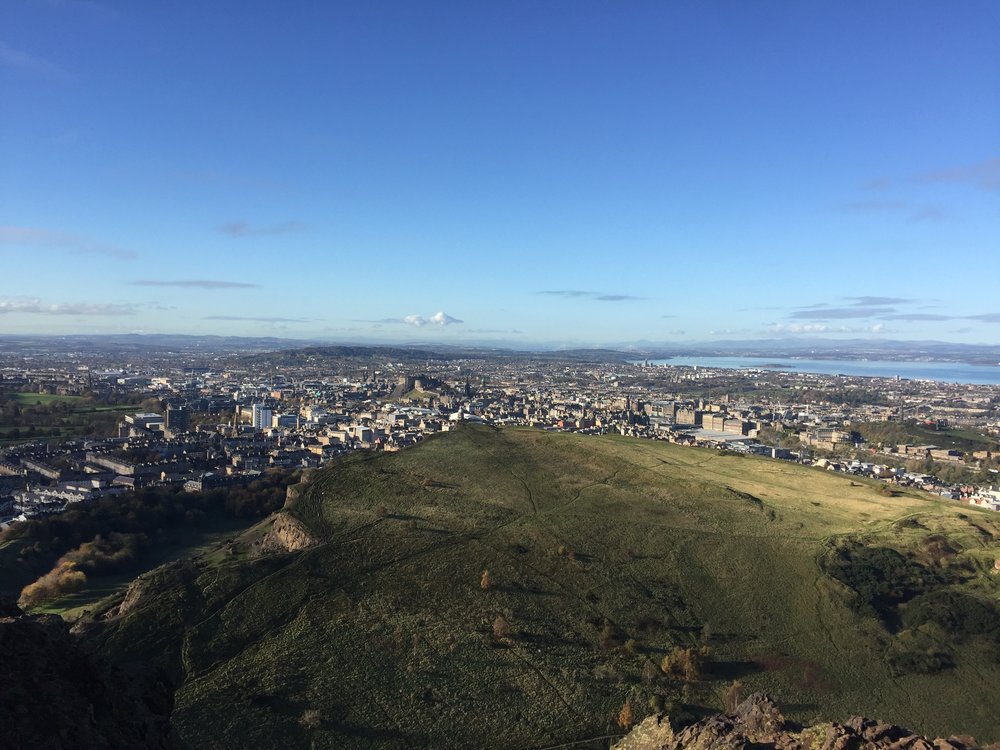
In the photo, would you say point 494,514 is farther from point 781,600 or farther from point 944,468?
point 944,468

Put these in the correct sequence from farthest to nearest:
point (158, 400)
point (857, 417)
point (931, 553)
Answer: point (857, 417) < point (158, 400) < point (931, 553)

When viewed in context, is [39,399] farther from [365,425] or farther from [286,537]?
[286,537]

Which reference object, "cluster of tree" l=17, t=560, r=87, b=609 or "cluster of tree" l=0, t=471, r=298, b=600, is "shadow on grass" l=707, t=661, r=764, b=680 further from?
"cluster of tree" l=0, t=471, r=298, b=600

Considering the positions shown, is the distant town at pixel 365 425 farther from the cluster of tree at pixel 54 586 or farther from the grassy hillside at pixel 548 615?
the grassy hillside at pixel 548 615

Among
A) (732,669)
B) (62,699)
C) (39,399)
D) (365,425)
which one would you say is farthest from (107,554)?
(39,399)

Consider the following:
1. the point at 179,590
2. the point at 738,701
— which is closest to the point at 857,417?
the point at 738,701

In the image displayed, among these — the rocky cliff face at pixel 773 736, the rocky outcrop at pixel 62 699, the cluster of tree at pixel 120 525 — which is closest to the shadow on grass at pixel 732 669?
the rocky cliff face at pixel 773 736
